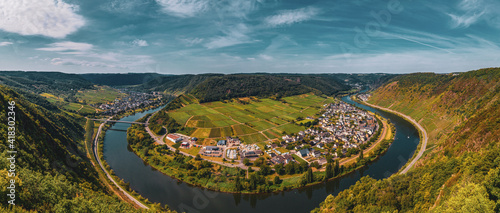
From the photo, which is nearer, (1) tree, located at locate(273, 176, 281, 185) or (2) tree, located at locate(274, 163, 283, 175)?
(1) tree, located at locate(273, 176, 281, 185)

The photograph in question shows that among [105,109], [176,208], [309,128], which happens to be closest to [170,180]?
[176,208]

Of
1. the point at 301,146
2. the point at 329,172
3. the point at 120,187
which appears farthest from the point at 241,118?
the point at 120,187

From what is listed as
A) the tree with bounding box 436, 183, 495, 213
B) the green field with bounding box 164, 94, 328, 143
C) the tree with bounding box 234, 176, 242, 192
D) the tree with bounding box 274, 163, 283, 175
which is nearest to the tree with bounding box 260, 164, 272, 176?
the tree with bounding box 274, 163, 283, 175

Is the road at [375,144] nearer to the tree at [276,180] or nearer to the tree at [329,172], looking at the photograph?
the tree at [329,172]

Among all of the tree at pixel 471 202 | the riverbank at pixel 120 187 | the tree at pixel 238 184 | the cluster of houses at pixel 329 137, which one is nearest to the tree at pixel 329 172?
the cluster of houses at pixel 329 137

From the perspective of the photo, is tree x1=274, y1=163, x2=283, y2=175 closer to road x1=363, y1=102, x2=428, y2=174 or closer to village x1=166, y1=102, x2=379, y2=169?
village x1=166, y1=102, x2=379, y2=169
